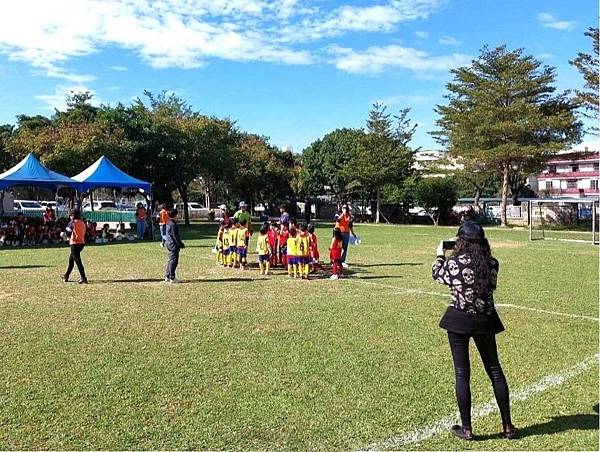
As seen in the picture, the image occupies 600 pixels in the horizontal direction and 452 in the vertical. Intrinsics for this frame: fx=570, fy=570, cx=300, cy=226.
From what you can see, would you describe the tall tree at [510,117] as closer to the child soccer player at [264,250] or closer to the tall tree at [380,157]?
the tall tree at [380,157]

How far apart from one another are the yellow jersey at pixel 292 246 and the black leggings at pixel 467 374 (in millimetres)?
8103

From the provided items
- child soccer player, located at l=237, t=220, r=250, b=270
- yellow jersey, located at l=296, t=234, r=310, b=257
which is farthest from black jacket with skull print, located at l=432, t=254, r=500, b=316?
child soccer player, located at l=237, t=220, r=250, b=270

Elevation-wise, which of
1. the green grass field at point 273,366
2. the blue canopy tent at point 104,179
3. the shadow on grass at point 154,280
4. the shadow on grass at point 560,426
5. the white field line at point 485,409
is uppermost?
the blue canopy tent at point 104,179

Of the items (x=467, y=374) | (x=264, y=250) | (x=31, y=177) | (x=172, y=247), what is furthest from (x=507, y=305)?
(x=31, y=177)

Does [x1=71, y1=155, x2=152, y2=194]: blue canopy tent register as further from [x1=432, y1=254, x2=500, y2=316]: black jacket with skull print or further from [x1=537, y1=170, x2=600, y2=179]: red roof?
[x1=537, y1=170, x2=600, y2=179]: red roof

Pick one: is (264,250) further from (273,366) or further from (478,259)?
(478,259)

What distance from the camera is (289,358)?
20.3 feet

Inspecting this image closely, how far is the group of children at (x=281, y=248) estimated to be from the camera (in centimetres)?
1248

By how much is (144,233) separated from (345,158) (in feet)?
107

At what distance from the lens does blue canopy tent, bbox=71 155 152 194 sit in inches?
902

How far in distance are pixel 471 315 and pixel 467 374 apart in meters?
0.47

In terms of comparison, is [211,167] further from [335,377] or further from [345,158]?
[335,377]

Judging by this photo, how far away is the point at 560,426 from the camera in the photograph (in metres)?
4.36

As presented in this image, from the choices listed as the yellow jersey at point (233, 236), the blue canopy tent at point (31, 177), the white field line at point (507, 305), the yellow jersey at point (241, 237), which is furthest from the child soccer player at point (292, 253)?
the blue canopy tent at point (31, 177)
